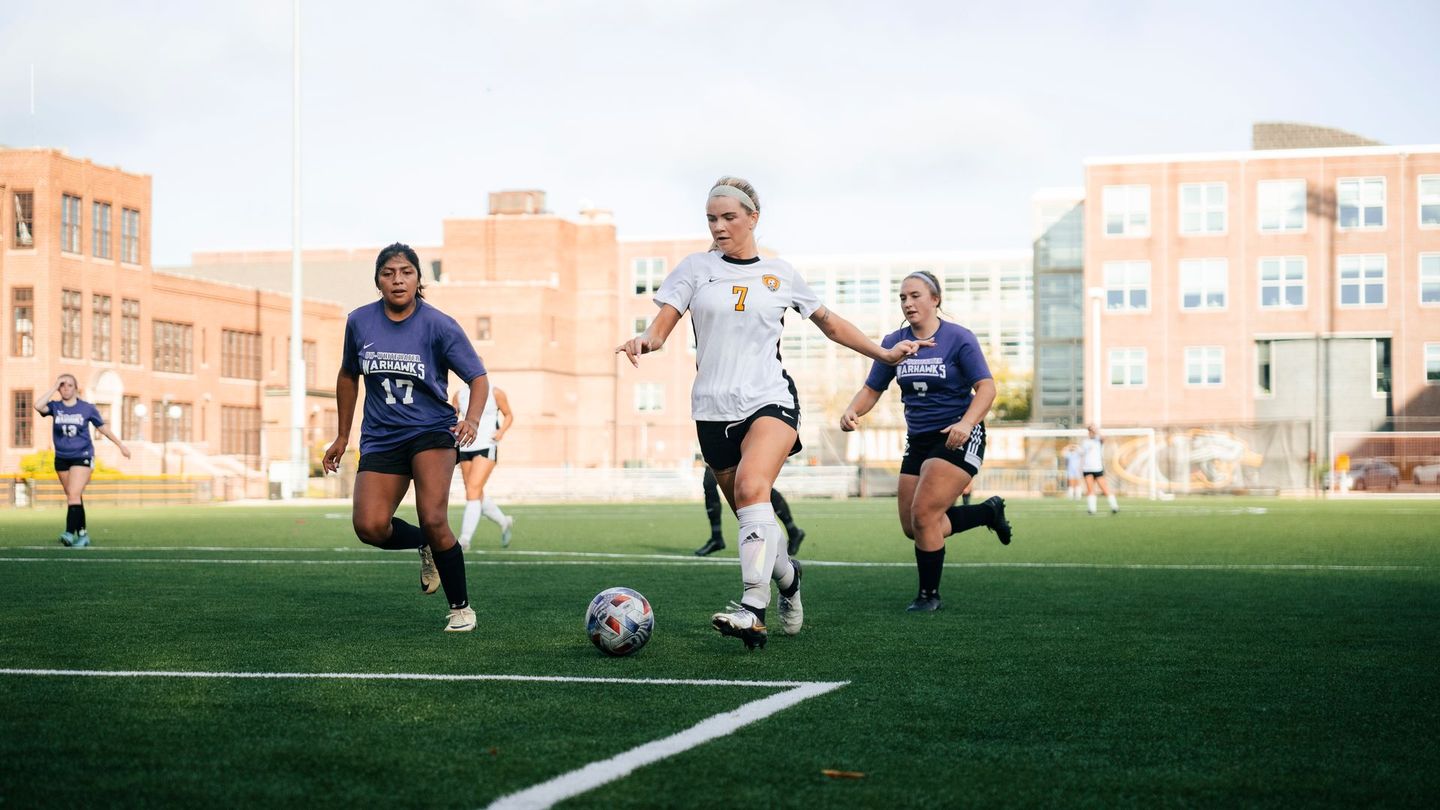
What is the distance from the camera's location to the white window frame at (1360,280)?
59.2 meters

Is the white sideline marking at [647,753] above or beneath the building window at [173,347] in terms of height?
beneath

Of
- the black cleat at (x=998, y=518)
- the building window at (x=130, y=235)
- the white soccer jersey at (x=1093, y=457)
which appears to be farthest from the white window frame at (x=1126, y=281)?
the black cleat at (x=998, y=518)

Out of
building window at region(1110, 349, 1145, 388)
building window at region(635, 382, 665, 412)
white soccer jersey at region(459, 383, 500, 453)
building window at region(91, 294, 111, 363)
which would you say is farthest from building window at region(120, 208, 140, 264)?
white soccer jersey at region(459, 383, 500, 453)

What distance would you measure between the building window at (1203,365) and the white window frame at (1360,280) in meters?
5.13

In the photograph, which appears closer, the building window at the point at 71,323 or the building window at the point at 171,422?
the building window at the point at 71,323

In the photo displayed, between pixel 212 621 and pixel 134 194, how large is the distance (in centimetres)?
6110

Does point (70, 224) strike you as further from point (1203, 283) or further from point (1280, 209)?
point (1280, 209)

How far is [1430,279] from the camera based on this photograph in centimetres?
5891

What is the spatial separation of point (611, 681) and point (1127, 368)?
5840 cm

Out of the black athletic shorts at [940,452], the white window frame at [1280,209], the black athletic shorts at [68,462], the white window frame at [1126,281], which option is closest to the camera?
the black athletic shorts at [940,452]

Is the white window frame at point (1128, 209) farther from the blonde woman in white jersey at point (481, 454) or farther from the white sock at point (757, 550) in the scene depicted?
the white sock at point (757, 550)

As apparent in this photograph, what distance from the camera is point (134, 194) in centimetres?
6378

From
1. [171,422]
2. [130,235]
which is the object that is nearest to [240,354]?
[171,422]

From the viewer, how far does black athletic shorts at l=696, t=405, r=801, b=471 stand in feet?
23.3
